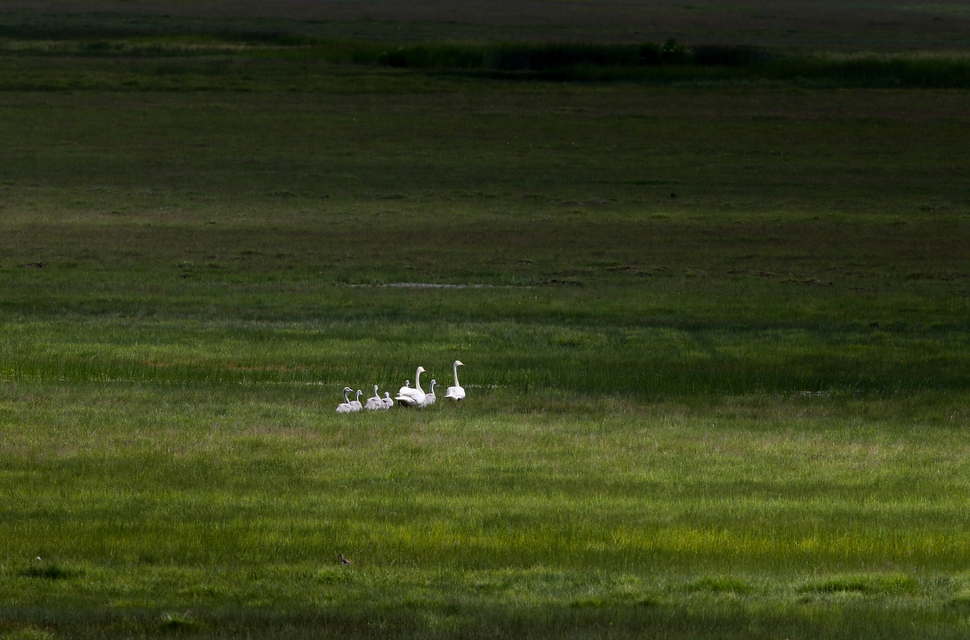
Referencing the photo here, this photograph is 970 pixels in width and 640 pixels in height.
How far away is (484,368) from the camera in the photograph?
Answer: 812 inches

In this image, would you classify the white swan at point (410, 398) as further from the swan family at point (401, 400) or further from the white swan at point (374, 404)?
the white swan at point (374, 404)

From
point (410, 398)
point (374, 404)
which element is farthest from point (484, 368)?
point (374, 404)

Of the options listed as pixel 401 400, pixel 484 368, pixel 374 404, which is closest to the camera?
pixel 374 404

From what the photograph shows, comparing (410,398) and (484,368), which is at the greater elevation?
(410,398)

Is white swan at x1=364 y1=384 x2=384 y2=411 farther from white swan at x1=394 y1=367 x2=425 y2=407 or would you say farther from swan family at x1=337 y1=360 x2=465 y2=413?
white swan at x1=394 y1=367 x2=425 y2=407

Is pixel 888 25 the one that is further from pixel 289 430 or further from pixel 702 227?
pixel 289 430

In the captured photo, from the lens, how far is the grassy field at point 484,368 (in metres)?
10.0

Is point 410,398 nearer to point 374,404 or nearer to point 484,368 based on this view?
point 374,404

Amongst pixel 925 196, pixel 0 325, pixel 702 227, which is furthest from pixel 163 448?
pixel 925 196

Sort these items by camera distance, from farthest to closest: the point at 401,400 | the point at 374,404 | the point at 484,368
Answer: the point at 484,368 < the point at 401,400 < the point at 374,404

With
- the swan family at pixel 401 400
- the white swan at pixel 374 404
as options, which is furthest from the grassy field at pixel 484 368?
the white swan at pixel 374 404

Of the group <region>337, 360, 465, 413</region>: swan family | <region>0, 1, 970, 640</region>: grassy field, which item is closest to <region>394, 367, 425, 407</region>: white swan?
<region>337, 360, 465, 413</region>: swan family

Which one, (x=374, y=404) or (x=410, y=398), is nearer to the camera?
(x=374, y=404)

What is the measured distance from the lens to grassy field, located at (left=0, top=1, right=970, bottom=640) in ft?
32.9
